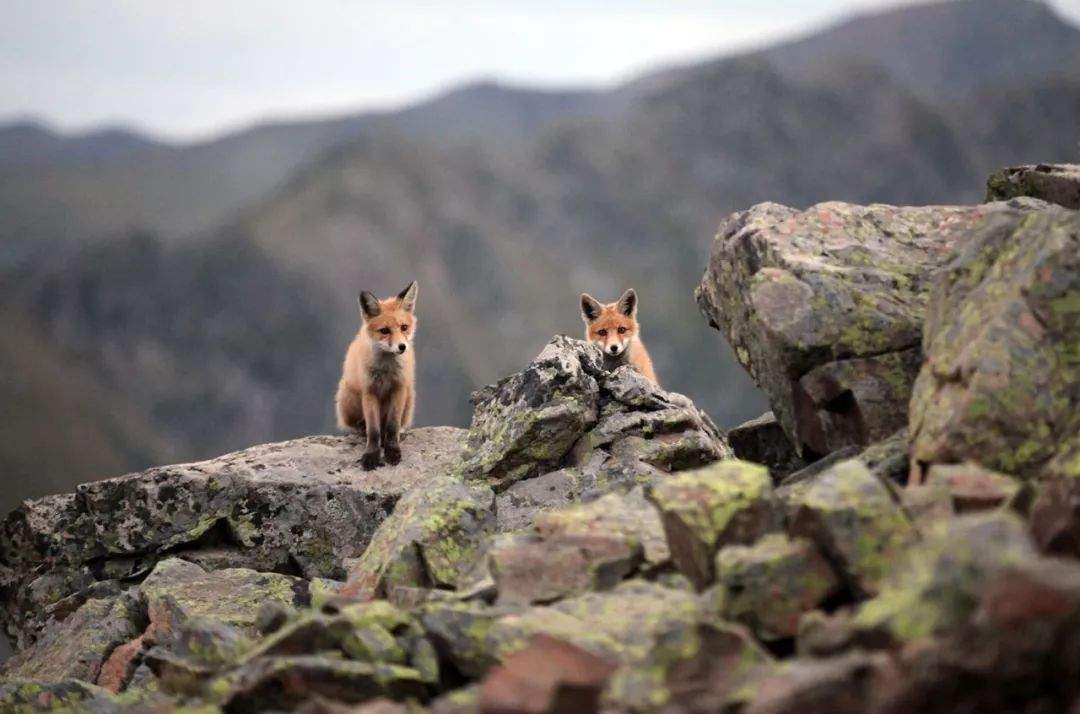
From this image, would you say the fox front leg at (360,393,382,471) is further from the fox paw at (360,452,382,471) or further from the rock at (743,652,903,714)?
the rock at (743,652,903,714)

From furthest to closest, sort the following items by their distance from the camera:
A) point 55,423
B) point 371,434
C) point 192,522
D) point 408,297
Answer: point 55,423 → point 408,297 → point 371,434 → point 192,522

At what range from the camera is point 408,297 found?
18.6m

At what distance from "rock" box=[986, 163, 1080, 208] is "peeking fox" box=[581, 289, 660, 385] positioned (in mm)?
5781

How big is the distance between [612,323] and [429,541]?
8723 mm

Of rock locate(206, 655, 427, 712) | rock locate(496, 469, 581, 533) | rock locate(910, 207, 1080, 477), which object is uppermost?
rock locate(910, 207, 1080, 477)

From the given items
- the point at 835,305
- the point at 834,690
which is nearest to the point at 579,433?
the point at 835,305

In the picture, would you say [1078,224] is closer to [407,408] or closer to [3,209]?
[407,408]

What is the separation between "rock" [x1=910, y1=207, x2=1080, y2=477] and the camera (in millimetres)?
9305

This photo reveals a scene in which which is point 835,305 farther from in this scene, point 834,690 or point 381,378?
point 381,378

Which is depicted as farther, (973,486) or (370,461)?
(370,461)

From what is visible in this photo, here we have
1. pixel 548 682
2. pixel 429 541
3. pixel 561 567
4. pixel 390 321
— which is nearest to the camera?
pixel 548 682

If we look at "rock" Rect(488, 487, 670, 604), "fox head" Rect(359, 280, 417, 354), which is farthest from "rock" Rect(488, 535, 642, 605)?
"fox head" Rect(359, 280, 417, 354)

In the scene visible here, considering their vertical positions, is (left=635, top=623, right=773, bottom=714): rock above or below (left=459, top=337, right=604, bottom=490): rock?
below

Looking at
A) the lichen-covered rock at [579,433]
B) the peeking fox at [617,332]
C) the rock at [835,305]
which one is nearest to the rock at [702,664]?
the rock at [835,305]
